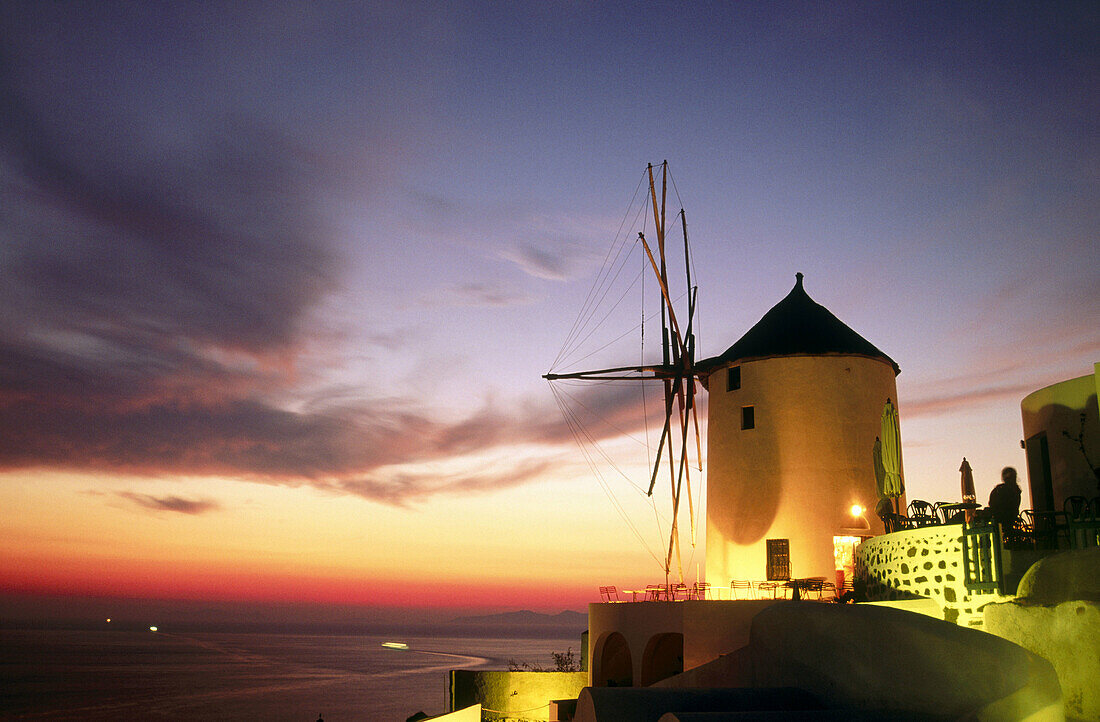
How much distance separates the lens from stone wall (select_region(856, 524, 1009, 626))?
15805 mm

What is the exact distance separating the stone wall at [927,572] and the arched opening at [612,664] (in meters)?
6.50

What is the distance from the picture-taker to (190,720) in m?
69.4

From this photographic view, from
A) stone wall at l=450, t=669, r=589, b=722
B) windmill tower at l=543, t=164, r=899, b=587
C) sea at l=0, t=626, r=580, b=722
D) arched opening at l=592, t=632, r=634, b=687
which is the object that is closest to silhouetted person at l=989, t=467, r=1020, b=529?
windmill tower at l=543, t=164, r=899, b=587

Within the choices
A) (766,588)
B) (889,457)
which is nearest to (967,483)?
(889,457)

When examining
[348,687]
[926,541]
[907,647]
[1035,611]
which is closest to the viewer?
[907,647]

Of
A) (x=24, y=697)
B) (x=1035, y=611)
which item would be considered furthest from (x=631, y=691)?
(x=24, y=697)

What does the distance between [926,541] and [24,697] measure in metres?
89.0

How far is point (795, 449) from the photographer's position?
23.8m

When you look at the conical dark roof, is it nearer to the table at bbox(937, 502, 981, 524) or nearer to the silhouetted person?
the silhouetted person

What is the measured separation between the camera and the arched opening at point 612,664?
23234 mm

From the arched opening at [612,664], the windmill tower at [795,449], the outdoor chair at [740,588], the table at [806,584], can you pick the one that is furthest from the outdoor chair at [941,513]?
the arched opening at [612,664]

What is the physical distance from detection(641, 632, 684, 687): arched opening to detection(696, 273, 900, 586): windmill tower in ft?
7.93

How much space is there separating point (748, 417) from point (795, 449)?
1677mm

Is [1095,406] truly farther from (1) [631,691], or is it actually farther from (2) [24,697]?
(2) [24,697]
